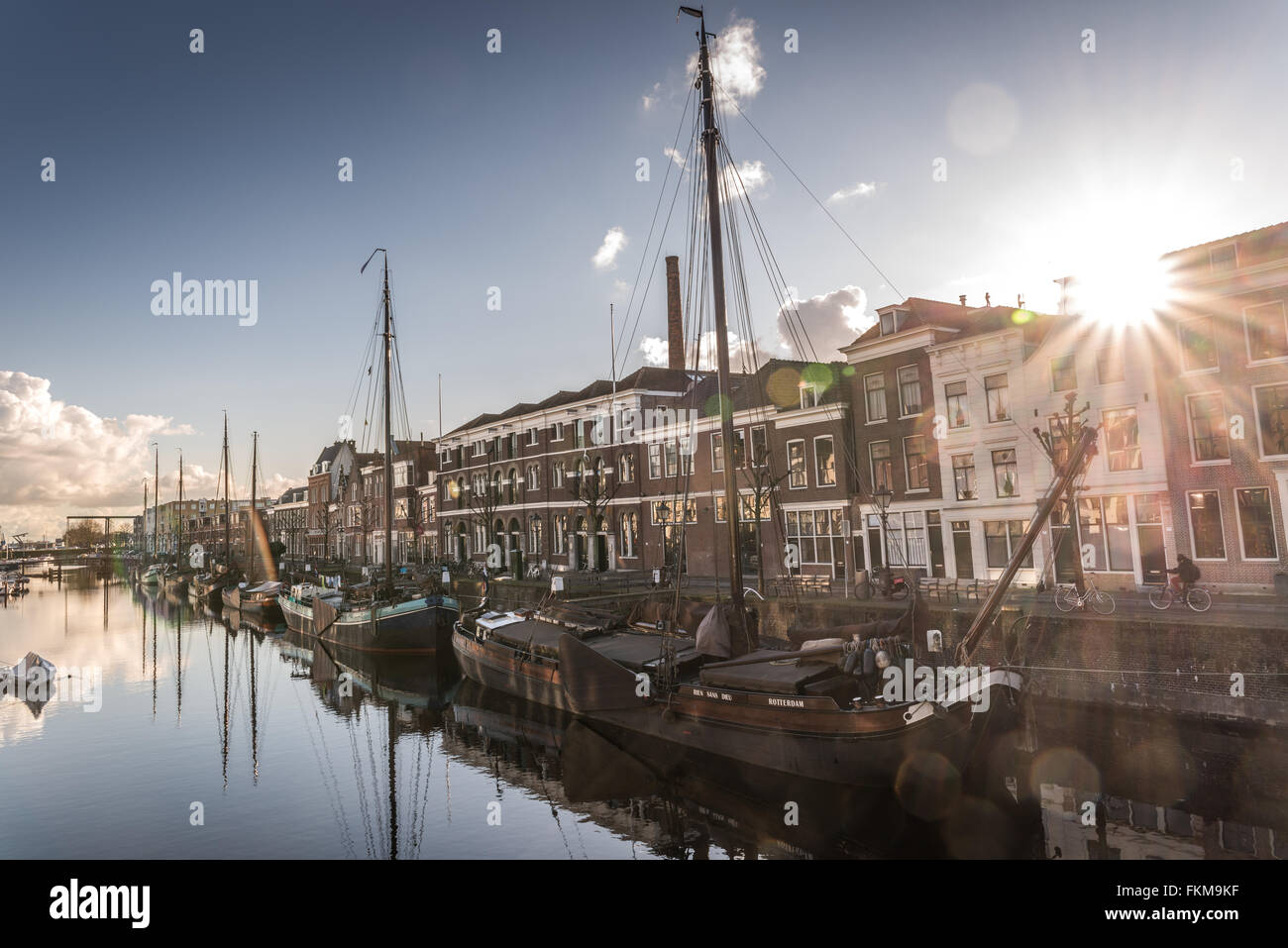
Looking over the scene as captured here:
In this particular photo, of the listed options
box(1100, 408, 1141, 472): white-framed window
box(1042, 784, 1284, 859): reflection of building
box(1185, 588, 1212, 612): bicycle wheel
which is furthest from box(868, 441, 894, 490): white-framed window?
box(1042, 784, 1284, 859): reflection of building

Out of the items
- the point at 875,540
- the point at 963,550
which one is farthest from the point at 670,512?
the point at 963,550

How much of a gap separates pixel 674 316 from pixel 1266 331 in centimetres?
3545

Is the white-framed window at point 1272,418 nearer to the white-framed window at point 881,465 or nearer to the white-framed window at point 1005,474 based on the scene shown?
the white-framed window at point 1005,474

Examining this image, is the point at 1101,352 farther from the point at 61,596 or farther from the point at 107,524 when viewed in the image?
the point at 107,524

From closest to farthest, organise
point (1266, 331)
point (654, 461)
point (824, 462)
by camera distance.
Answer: point (1266, 331), point (824, 462), point (654, 461)

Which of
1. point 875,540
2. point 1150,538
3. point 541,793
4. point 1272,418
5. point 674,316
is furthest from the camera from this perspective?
point 674,316

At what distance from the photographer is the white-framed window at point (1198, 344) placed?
23.1 metres

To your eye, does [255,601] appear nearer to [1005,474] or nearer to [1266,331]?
[1005,474]

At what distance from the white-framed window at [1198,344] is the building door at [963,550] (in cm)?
951

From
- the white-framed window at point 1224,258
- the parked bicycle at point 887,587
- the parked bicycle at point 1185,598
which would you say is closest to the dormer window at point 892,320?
the white-framed window at point 1224,258

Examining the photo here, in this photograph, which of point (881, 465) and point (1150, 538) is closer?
point (1150, 538)

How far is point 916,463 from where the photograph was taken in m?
31.0

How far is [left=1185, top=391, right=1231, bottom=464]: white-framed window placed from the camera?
22.7m
